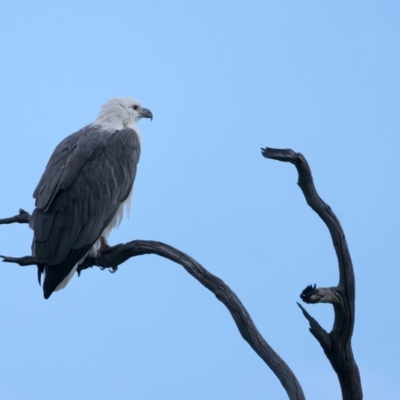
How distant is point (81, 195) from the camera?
8.27m

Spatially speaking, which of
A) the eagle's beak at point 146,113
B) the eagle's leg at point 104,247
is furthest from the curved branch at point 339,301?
the eagle's beak at point 146,113

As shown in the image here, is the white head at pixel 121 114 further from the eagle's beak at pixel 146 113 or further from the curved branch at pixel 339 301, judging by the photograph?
the curved branch at pixel 339 301

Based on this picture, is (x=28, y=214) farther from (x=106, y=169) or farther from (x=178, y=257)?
(x=178, y=257)

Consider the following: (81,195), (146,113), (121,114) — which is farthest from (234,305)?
(146,113)

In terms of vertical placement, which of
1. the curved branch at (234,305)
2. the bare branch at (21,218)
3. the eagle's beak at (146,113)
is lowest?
the curved branch at (234,305)

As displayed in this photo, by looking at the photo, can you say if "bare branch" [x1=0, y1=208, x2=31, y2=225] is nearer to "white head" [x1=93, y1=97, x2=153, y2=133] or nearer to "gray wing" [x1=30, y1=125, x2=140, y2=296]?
"gray wing" [x1=30, y1=125, x2=140, y2=296]

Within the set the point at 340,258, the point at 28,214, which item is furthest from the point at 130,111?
the point at 340,258

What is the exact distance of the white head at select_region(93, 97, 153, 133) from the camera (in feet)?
30.4

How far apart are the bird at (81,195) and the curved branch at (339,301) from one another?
2.57 meters

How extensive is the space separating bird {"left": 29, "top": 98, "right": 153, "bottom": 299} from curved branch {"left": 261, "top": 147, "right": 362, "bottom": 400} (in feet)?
8.42

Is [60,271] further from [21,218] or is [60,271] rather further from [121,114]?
[121,114]

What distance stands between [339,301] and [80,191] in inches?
123

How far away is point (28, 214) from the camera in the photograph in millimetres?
8062

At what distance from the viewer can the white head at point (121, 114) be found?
9273 mm
